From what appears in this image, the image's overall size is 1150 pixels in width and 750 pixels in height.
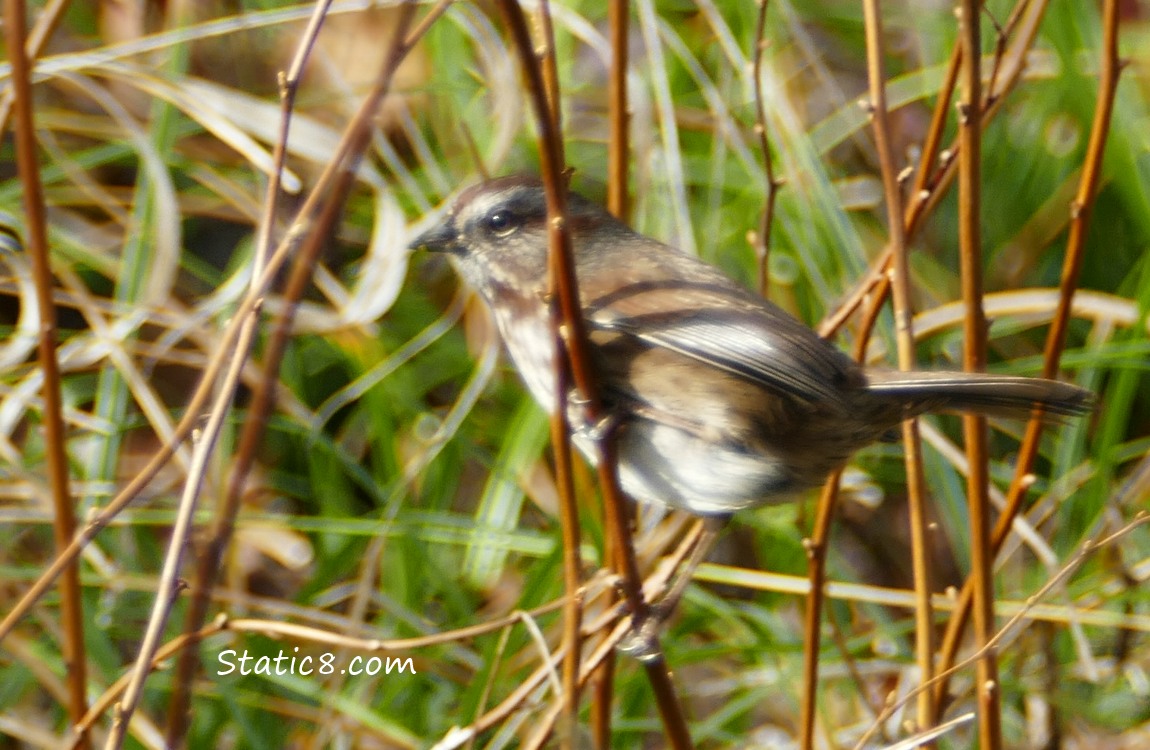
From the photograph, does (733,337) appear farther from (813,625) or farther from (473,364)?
(473,364)

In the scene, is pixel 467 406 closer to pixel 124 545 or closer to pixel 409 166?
pixel 124 545

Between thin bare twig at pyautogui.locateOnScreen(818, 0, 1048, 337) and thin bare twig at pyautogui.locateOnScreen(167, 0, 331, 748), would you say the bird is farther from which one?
thin bare twig at pyautogui.locateOnScreen(167, 0, 331, 748)

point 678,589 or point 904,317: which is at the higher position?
point 904,317

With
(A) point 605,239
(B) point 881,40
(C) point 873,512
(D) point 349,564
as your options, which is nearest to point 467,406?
(D) point 349,564

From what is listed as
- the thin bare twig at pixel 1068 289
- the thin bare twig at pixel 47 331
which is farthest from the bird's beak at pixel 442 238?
the thin bare twig at pixel 1068 289

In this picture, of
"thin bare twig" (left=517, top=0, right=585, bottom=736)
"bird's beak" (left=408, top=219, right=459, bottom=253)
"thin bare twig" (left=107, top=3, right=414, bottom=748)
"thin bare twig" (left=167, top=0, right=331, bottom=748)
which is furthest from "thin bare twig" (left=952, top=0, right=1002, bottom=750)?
"bird's beak" (left=408, top=219, right=459, bottom=253)

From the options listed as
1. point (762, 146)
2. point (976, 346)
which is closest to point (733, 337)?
point (762, 146)
